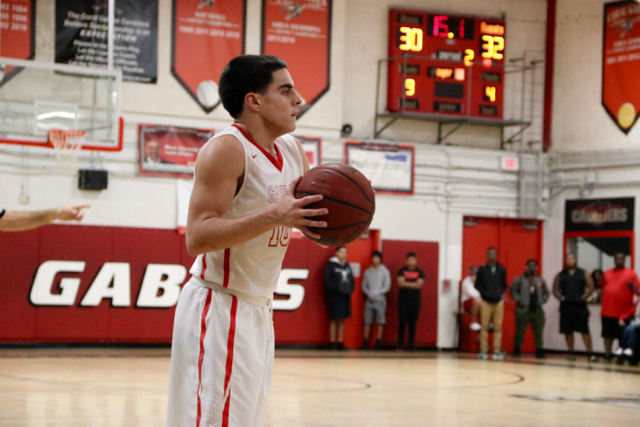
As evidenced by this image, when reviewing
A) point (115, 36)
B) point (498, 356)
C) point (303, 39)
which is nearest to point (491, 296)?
point (498, 356)

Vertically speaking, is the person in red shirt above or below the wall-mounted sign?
below

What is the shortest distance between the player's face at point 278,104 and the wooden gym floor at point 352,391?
3803 millimetres

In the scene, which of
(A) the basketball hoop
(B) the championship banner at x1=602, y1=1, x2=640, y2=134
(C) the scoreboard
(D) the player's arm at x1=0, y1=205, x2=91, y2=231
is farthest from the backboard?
(B) the championship banner at x1=602, y1=1, x2=640, y2=134

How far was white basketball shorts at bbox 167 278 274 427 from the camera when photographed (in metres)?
2.94

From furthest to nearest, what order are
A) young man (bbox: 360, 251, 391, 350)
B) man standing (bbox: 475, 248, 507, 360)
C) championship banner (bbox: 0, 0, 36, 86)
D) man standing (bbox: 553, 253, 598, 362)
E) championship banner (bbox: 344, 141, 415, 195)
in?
championship banner (bbox: 344, 141, 415, 195) → young man (bbox: 360, 251, 391, 350) → man standing (bbox: 553, 253, 598, 362) → man standing (bbox: 475, 248, 507, 360) → championship banner (bbox: 0, 0, 36, 86)

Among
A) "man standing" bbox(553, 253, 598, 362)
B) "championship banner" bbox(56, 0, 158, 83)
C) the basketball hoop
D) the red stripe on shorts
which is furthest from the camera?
"man standing" bbox(553, 253, 598, 362)

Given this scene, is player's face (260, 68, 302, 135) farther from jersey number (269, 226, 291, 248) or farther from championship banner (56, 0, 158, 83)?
championship banner (56, 0, 158, 83)

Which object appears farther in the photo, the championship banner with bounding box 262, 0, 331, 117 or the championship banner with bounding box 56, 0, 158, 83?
the championship banner with bounding box 262, 0, 331, 117

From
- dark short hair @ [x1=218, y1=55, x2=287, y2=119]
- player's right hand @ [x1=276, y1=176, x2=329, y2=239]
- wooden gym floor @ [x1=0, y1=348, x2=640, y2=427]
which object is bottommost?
wooden gym floor @ [x1=0, y1=348, x2=640, y2=427]

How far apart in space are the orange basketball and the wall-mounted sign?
13604mm

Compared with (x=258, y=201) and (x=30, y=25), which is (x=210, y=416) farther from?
(x=30, y=25)

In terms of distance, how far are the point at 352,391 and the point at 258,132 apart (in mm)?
6096

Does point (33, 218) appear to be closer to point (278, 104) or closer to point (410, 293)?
point (278, 104)

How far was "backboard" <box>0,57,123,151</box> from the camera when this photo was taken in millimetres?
9961
